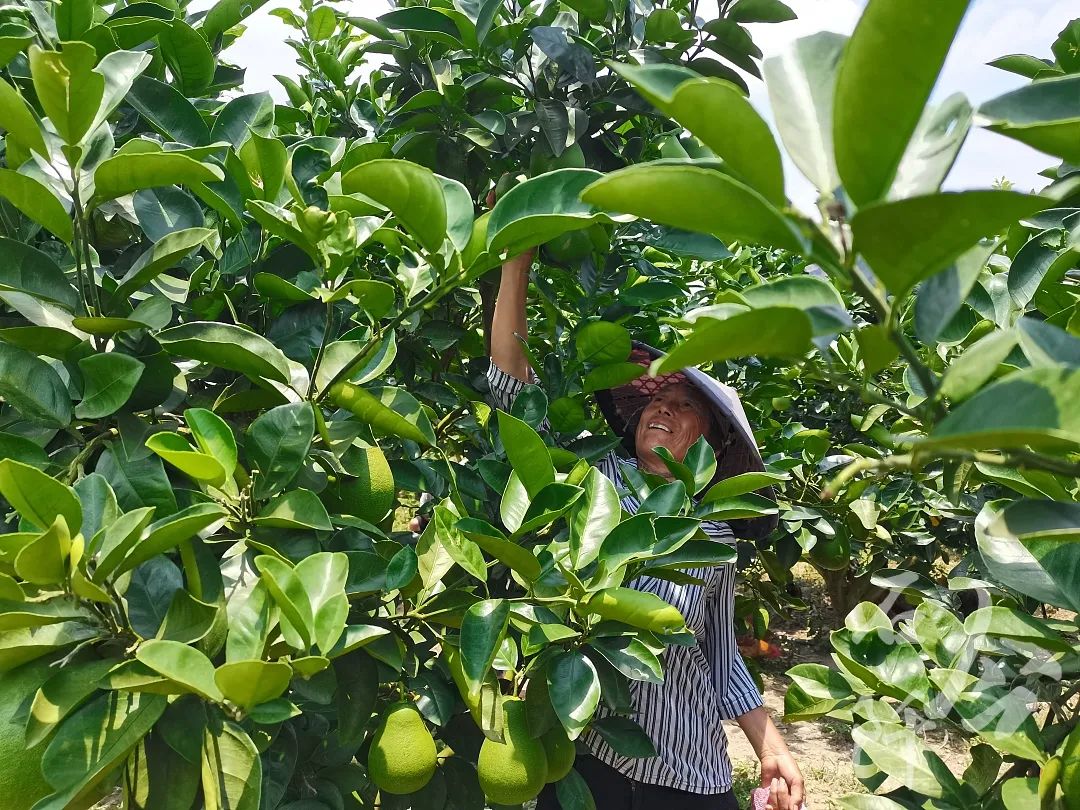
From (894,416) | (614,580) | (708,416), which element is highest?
(614,580)

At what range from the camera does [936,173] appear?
0.42m

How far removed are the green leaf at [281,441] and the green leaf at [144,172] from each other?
216mm

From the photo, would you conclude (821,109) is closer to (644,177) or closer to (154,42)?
(644,177)

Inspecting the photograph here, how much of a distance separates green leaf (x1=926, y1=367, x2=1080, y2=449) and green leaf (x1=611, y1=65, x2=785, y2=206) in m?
0.13

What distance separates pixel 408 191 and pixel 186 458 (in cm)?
27

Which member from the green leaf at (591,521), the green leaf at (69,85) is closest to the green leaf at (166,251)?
the green leaf at (69,85)

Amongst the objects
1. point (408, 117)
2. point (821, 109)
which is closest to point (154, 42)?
point (408, 117)

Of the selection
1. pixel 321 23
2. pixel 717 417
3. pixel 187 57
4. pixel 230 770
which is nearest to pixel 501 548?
pixel 230 770

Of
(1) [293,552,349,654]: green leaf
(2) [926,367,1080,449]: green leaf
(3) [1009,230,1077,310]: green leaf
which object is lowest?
(1) [293,552,349,654]: green leaf

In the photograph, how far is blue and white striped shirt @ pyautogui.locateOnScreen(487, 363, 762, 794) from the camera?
62.1 inches

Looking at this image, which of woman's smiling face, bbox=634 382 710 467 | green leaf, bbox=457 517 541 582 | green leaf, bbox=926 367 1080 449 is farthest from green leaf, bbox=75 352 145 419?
woman's smiling face, bbox=634 382 710 467

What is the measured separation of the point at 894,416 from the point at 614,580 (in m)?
1.48

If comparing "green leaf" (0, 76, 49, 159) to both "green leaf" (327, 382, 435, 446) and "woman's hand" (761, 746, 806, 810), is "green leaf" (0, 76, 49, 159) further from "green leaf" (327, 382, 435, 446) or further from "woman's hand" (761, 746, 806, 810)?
"woman's hand" (761, 746, 806, 810)

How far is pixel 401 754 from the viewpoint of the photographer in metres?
0.98
